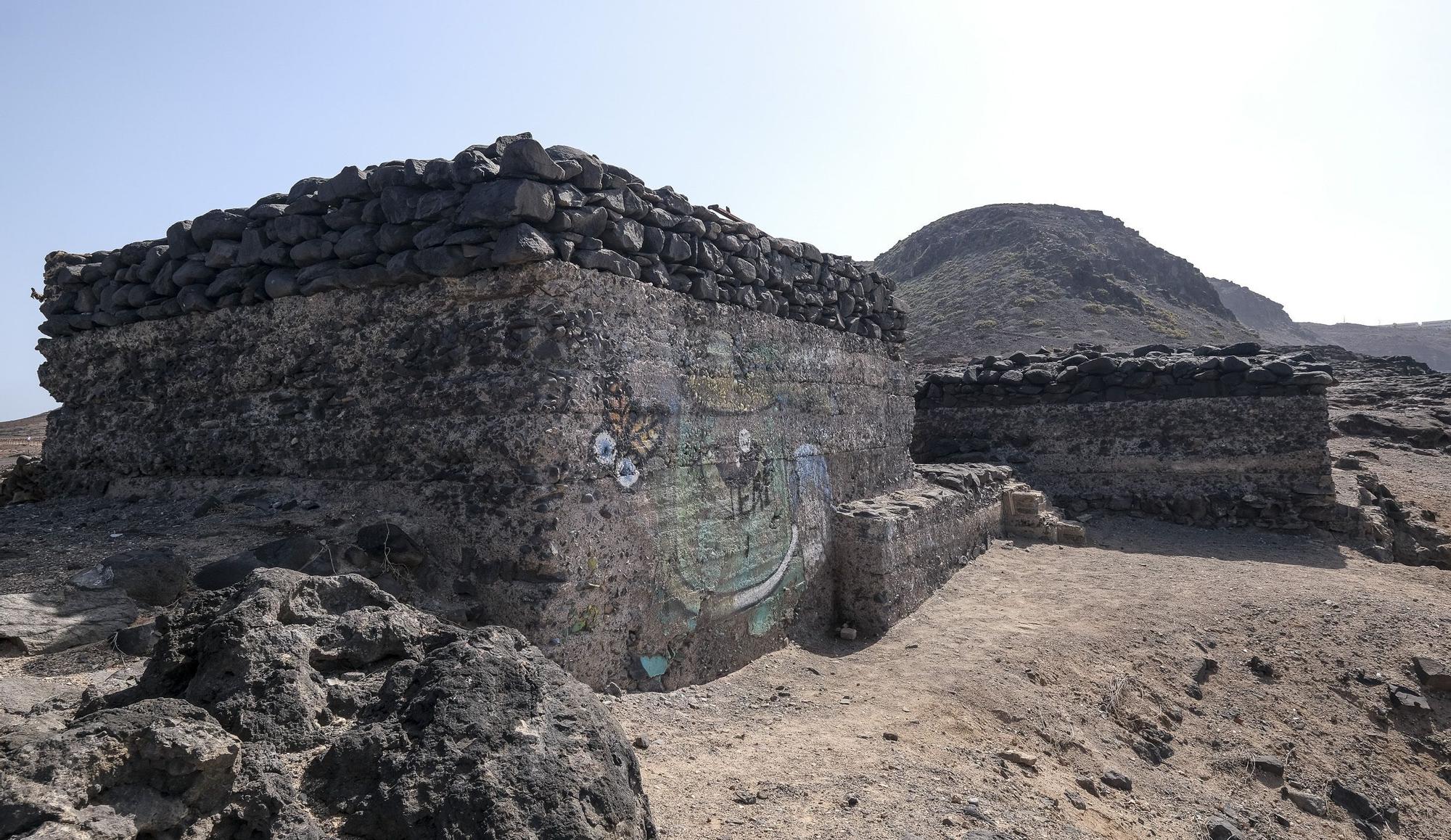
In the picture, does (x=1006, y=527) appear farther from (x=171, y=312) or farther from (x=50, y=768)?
(x=50, y=768)

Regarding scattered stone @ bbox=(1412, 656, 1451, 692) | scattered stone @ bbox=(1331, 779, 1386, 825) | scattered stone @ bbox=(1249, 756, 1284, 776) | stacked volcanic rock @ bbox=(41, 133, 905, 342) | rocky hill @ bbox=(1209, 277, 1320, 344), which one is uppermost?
rocky hill @ bbox=(1209, 277, 1320, 344)

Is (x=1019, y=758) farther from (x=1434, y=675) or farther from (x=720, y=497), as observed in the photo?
(x=1434, y=675)

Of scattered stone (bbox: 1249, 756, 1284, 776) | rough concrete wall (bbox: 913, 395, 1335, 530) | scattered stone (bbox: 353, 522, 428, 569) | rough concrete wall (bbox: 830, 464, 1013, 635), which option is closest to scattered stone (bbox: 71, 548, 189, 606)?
scattered stone (bbox: 353, 522, 428, 569)

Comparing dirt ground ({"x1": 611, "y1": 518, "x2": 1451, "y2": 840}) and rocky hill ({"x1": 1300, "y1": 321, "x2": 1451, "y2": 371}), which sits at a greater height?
rocky hill ({"x1": 1300, "y1": 321, "x2": 1451, "y2": 371})

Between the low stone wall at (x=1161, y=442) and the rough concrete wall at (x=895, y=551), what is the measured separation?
3.23 m

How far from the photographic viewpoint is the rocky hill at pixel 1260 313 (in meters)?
49.2

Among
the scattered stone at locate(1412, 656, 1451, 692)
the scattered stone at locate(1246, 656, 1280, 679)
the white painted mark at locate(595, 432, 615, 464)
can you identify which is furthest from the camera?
the scattered stone at locate(1246, 656, 1280, 679)

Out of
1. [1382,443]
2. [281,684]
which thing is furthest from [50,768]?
[1382,443]

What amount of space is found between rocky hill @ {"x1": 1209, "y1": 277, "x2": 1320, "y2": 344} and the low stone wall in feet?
152

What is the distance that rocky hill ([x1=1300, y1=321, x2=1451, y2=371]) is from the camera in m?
46.6

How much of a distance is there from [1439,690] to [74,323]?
29.8 ft

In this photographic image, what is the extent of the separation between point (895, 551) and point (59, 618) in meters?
4.57

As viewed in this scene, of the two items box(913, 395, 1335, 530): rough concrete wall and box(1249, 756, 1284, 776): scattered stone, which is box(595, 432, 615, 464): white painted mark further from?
box(913, 395, 1335, 530): rough concrete wall

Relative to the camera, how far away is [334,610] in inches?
99.0
